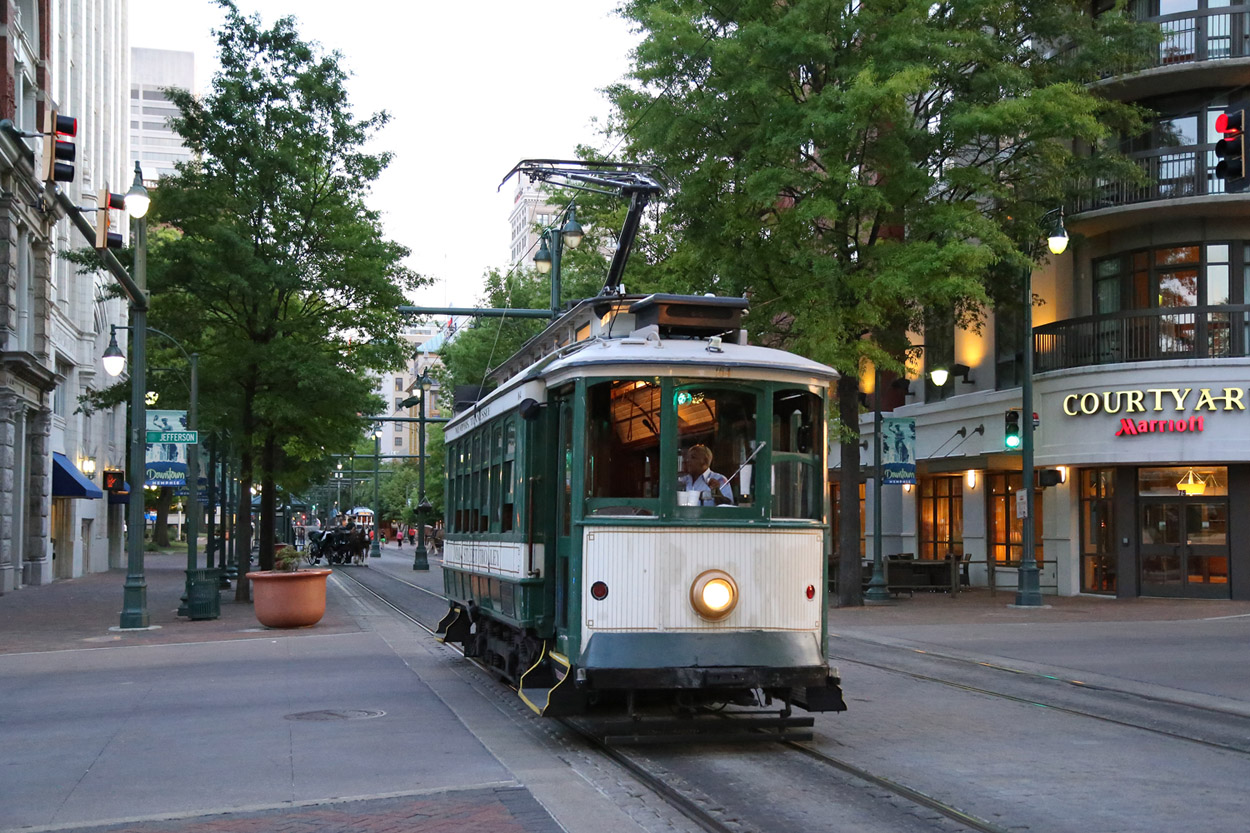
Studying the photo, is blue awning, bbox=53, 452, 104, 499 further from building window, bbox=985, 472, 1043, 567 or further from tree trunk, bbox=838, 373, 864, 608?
building window, bbox=985, 472, 1043, 567

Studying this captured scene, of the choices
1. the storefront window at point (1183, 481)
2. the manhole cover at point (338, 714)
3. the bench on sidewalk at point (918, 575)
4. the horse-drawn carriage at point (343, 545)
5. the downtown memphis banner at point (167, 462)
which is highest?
the downtown memphis banner at point (167, 462)

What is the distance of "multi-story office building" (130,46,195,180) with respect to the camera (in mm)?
157750

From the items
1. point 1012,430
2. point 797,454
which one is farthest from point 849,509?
point 797,454

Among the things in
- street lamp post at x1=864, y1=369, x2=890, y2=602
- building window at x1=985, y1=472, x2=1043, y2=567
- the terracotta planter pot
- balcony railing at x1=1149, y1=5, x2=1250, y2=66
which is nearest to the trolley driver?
the terracotta planter pot

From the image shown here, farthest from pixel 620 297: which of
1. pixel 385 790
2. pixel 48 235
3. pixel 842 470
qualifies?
pixel 48 235

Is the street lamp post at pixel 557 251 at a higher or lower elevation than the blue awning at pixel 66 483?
higher

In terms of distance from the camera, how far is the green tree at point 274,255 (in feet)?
88.0

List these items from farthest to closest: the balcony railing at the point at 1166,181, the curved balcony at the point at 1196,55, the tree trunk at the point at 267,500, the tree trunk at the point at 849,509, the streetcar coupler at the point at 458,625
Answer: the tree trunk at the point at 267,500 → the balcony railing at the point at 1166,181 → the curved balcony at the point at 1196,55 → the tree trunk at the point at 849,509 → the streetcar coupler at the point at 458,625

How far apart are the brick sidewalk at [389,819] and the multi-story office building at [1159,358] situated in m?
23.2

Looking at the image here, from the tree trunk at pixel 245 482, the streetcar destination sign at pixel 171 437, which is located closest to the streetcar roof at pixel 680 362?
the streetcar destination sign at pixel 171 437

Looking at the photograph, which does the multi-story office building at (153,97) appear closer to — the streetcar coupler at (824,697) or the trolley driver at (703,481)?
the trolley driver at (703,481)

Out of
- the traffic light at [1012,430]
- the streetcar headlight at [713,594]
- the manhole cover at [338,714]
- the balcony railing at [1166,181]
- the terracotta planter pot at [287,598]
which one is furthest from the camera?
the balcony railing at [1166,181]

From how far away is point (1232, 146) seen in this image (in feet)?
48.5

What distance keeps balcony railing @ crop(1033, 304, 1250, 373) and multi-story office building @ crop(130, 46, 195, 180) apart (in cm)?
14340
